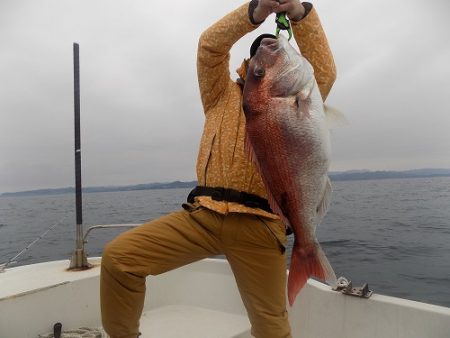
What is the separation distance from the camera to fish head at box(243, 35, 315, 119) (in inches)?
79.0

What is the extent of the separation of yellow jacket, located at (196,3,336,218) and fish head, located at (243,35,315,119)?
0.35 metres

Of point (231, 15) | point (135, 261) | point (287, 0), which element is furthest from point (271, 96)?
point (135, 261)

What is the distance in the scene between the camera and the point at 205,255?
8.30 ft

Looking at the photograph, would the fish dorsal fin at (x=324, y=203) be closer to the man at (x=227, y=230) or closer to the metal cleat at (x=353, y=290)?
the man at (x=227, y=230)

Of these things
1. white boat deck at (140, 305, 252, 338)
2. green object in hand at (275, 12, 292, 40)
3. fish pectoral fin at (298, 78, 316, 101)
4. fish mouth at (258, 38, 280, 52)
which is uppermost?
green object in hand at (275, 12, 292, 40)

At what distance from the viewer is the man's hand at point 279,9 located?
2.14m

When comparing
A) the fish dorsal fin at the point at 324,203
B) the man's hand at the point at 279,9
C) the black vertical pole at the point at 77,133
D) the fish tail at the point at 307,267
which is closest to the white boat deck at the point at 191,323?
the black vertical pole at the point at 77,133

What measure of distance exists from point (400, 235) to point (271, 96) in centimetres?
1476

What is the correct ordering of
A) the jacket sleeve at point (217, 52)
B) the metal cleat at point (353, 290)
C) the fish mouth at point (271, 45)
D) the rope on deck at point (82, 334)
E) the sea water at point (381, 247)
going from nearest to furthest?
the fish mouth at point (271, 45), the jacket sleeve at point (217, 52), the metal cleat at point (353, 290), the rope on deck at point (82, 334), the sea water at point (381, 247)

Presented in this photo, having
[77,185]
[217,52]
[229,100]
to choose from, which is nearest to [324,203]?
[229,100]

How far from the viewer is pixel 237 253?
2447 millimetres

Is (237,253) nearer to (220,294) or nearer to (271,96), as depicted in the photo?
(271,96)

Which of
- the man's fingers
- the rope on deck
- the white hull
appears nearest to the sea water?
the white hull

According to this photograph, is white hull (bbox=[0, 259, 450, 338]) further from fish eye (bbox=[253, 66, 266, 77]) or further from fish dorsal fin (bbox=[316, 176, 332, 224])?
fish eye (bbox=[253, 66, 266, 77])
